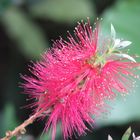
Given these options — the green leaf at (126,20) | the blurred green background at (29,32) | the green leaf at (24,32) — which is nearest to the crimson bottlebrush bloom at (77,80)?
the green leaf at (126,20)

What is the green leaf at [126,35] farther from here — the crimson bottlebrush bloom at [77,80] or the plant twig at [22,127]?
the plant twig at [22,127]

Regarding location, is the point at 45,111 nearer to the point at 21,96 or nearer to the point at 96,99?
the point at 96,99

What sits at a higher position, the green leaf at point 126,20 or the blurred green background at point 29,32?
the blurred green background at point 29,32

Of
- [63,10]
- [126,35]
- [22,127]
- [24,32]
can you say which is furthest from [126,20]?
[22,127]

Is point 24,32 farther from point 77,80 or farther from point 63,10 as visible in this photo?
point 77,80

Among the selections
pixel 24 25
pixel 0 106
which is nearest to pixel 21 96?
pixel 0 106
